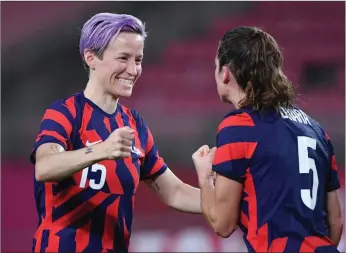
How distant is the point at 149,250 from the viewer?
6434 mm

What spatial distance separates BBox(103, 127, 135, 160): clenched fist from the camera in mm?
2699

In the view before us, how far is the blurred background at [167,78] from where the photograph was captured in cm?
668

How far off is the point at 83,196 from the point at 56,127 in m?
0.31

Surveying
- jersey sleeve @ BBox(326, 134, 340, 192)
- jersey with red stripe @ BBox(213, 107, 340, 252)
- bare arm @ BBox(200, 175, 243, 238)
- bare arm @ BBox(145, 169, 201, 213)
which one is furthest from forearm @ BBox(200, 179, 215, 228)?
bare arm @ BBox(145, 169, 201, 213)

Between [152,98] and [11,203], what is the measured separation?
2318mm

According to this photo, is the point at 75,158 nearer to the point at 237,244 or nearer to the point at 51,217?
the point at 51,217

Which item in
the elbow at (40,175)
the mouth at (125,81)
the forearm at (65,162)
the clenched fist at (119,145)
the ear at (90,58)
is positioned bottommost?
the elbow at (40,175)

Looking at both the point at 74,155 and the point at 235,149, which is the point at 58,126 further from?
the point at 235,149

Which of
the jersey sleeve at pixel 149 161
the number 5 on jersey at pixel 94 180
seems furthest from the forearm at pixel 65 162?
the jersey sleeve at pixel 149 161

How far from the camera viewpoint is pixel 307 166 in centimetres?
272

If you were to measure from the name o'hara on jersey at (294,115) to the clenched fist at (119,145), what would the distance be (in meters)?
0.57

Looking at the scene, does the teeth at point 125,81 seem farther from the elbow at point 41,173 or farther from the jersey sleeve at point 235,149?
the jersey sleeve at point 235,149

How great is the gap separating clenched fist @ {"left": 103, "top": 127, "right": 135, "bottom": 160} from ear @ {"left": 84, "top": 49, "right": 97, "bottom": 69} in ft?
1.94

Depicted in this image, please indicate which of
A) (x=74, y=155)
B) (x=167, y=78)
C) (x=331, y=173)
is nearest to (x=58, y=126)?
(x=74, y=155)
